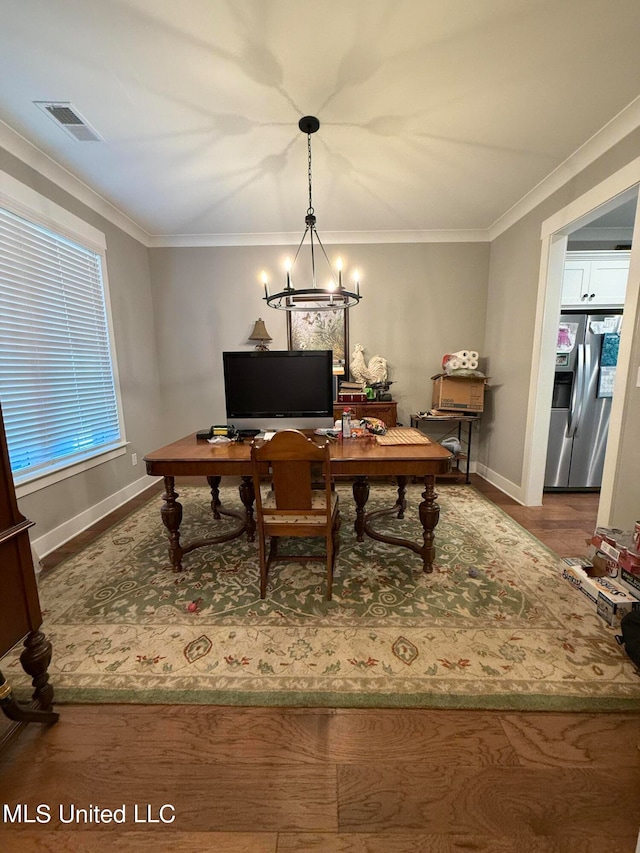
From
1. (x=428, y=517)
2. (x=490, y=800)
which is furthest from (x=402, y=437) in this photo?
(x=490, y=800)

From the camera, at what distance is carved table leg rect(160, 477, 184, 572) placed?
1.92 meters

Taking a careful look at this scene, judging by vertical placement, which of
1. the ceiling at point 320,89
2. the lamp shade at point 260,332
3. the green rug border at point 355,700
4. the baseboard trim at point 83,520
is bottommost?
the green rug border at point 355,700

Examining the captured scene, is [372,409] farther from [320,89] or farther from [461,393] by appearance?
[320,89]

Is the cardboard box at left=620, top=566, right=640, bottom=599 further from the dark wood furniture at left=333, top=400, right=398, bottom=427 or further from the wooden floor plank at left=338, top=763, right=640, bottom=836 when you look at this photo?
the dark wood furniture at left=333, top=400, right=398, bottom=427

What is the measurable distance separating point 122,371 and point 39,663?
8.88 feet

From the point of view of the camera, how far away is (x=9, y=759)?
105 centimetres

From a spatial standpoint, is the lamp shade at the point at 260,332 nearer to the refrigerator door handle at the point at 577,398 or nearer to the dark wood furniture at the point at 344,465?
the dark wood furniture at the point at 344,465

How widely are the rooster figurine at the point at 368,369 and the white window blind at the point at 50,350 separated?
2.53m

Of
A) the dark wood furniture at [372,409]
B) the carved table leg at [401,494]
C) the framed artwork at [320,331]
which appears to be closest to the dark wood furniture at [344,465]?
the carved table leg at [401,494]

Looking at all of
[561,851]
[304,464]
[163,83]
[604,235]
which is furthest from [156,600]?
[604,235]

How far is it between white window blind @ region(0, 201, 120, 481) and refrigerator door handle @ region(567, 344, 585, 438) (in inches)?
175

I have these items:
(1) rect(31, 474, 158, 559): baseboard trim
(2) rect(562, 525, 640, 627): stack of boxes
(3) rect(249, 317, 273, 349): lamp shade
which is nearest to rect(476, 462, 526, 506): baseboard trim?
(2) rect(562, 525, 640, 627): stack of boxes

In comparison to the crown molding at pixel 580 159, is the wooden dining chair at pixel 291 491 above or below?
below

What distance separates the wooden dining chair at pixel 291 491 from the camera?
1.55m
